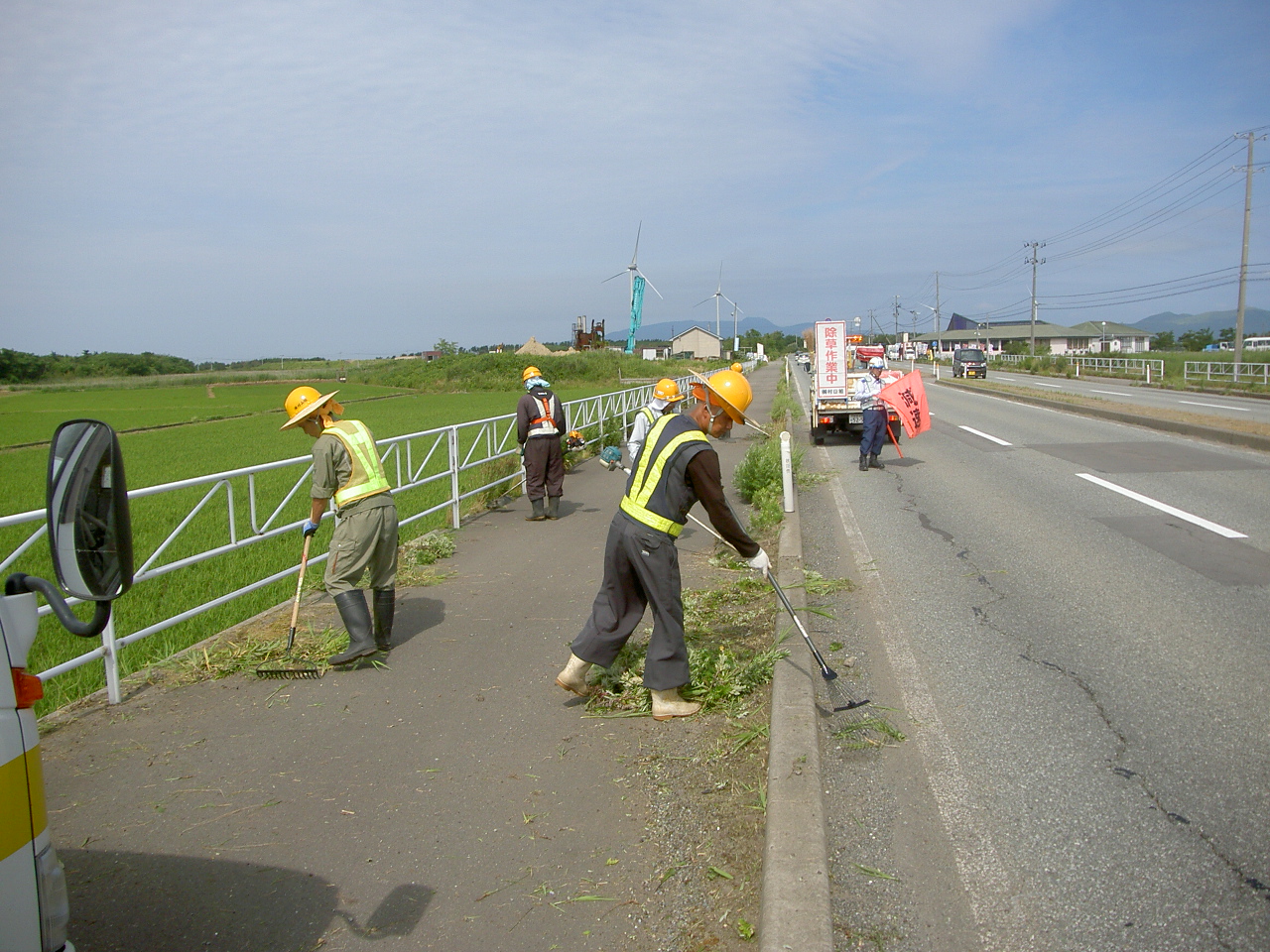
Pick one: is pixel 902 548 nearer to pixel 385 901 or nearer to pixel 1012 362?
pixel 385 901

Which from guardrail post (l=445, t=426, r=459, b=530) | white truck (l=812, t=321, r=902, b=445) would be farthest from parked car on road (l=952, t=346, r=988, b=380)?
guardrail post (l=445, t=426, r=459, b=530)

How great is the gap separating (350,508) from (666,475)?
2.39m

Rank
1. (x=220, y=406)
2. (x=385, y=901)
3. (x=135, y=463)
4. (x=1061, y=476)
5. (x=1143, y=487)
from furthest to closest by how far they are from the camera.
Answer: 1. (x=220, y=406)
2. (x=135, y=463)
3. (x=1061, y=476)
4. (x=1143, y=487)
5. (x=385, y=901)

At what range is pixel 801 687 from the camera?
4.87 metres

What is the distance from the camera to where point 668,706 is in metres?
4.80

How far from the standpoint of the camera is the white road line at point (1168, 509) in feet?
28.5

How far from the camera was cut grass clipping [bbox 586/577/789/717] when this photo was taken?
16.3 feet

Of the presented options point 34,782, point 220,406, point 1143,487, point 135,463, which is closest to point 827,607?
point 34,782

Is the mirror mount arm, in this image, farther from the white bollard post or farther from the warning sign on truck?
the warning sign on truck

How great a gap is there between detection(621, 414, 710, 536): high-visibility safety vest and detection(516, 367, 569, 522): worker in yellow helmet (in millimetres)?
6181

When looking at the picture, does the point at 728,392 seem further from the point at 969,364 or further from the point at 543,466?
the point at 969,364

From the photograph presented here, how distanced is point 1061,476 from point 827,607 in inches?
295

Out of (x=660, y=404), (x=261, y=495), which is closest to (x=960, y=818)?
(x=660, y=404)

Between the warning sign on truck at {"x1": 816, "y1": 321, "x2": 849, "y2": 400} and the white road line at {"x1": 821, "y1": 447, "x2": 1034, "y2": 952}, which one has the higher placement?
the warning sign on truck at {"x1": 816, "y1": 321, "x2": 849, "y2": 400}
